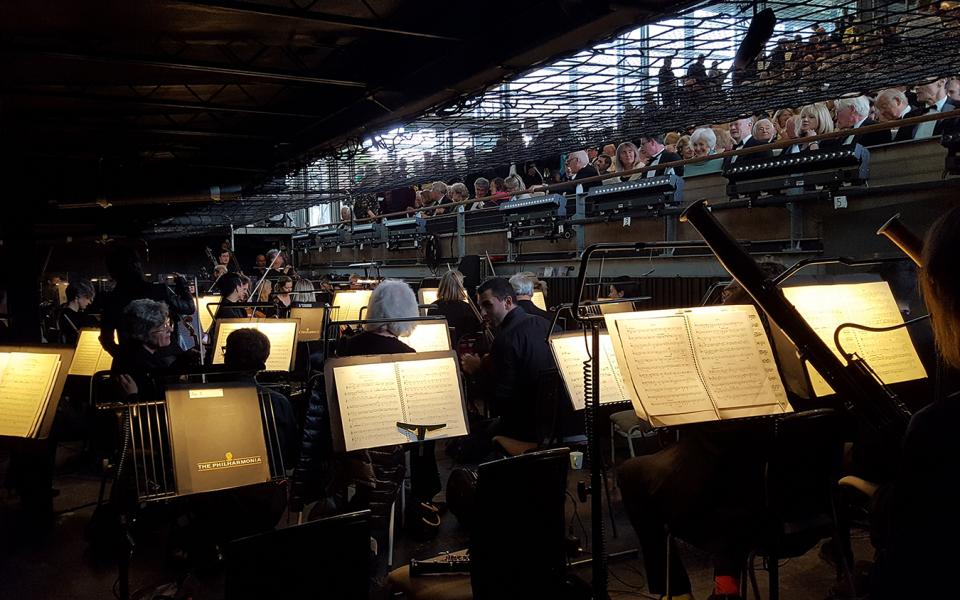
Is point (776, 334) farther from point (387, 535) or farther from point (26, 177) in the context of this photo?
point (26, 177)

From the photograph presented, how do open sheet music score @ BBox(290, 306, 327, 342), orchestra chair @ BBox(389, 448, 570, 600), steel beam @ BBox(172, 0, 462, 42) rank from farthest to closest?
open sheet music score @ BBox(290, 306, 327, 342), steel beam @ BBox(172, 0, 462, 42), orchestra chair @ BBox(389, 448, 570, 600)

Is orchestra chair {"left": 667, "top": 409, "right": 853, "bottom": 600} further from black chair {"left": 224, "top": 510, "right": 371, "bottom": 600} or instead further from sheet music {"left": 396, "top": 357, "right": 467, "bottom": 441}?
black chair {"left": 224, "top": 510, "right": 371, "bottom": 600}

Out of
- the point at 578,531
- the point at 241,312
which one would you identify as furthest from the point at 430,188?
the point at 578,531

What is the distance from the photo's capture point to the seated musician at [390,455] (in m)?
3.54

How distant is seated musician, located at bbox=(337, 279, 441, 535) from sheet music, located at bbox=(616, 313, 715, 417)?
1489 millimetres

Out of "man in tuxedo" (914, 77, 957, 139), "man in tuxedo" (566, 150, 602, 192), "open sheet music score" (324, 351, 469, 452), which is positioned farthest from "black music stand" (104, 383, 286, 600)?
"man in tuxedo" (566, 150, 602, 192)

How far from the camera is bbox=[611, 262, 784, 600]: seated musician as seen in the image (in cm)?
260

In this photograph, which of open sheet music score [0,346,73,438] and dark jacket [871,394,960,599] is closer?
dark jacket [871,394,960,599]

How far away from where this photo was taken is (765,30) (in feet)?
12.3

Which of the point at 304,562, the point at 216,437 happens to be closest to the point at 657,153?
the point at 216,437

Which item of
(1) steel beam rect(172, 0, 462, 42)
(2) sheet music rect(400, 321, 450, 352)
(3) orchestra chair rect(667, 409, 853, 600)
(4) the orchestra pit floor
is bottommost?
(4) the orchestra pit floor

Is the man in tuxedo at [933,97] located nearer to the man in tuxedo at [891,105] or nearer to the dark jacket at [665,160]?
the man in tuxedo at [891,105]

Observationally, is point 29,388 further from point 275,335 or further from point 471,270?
point 471,270

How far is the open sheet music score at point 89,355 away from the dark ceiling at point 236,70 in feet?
6.50
